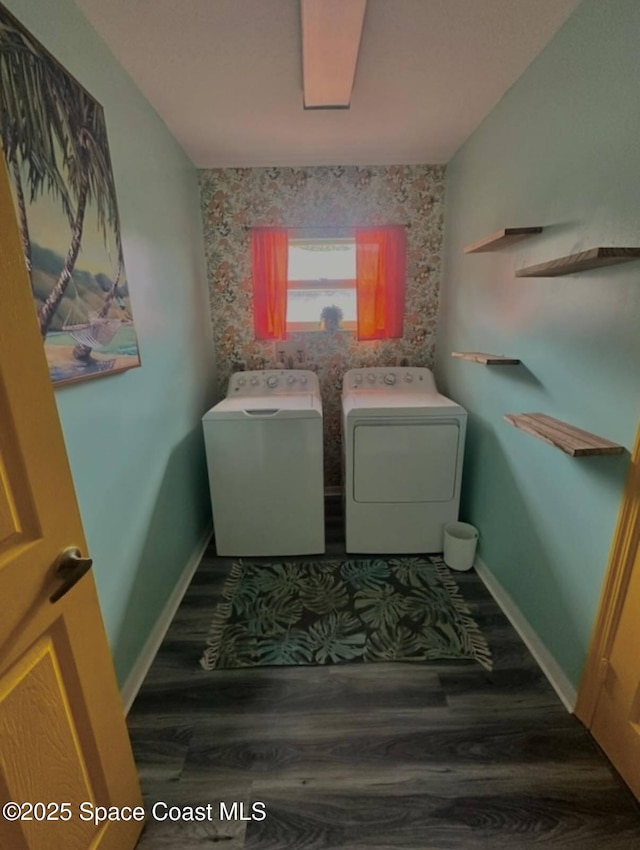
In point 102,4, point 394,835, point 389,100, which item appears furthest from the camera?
point 389,100

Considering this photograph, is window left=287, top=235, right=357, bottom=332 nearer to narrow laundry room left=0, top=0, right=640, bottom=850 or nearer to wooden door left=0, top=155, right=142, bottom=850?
narrow laundry room left=0, top=0, right=640, bottom=850

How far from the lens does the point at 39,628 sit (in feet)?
2.28

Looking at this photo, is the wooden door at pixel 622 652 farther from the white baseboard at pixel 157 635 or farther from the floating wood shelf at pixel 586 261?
the white baseboard at pixel 157 635

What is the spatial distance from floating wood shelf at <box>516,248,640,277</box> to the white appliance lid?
46.2 inches

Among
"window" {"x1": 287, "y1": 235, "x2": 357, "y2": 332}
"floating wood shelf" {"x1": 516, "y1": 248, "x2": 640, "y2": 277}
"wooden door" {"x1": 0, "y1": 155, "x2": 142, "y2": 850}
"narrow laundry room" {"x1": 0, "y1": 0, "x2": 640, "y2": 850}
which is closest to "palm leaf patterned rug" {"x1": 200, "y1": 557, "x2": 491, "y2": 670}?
"narrow laundry room" {"x1": 0, "y1": 0, "x2": 640, "y2": 850}

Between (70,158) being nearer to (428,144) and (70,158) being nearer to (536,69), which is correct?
(536,69)

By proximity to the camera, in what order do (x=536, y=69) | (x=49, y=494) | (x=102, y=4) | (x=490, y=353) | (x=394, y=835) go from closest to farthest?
(x=49, y=494) < (x=394, y=835) < (x=102, y=4) < (x=536, y=69) < (x=490, y=353)

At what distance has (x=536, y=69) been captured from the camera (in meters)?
1.40

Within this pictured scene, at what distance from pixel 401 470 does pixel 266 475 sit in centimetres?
78

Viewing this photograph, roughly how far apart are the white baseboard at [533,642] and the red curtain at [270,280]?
2011mm

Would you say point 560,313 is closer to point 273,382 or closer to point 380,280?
point 380,280

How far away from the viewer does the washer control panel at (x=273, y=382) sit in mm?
2533

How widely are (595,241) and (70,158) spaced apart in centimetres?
167

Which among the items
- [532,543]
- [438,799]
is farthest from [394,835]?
[532,543]
